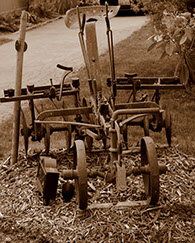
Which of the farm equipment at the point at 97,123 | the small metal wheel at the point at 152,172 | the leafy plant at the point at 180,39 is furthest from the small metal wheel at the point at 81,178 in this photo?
the leafy plant at the point at 180,39

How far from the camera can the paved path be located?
8.59 metres

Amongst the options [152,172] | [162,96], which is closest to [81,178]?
[152,172]

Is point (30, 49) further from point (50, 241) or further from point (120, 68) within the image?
point (50, 241)

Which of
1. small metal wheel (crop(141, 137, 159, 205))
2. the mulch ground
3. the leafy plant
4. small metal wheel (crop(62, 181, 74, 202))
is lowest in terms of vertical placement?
the mulch ground

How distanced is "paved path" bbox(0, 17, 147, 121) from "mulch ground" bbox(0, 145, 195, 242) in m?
2.96

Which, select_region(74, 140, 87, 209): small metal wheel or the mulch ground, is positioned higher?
select_region(74, 140, 87, 209): small metal wheel

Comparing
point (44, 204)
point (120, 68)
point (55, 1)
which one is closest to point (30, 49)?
point (120, 68)

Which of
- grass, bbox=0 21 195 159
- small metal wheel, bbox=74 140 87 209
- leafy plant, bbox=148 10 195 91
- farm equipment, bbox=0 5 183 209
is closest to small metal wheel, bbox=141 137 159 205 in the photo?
farm equipment, bbox=0 5 183 209

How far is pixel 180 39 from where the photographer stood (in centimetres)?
539

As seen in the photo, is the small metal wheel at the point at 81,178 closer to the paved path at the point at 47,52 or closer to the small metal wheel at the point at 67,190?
the small metal wheel at the point at 67,190

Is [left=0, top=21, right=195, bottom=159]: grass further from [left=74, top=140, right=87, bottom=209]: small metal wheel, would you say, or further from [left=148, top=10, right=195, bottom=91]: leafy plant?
[left=74, top=140, right=87, bottom=209]: small metal wheel

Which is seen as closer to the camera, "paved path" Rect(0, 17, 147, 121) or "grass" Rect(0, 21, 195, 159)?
"grass" Rect(0, 21, 195, 159)

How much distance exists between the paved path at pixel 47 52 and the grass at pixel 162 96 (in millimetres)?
643

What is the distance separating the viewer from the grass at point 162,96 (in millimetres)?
5066
